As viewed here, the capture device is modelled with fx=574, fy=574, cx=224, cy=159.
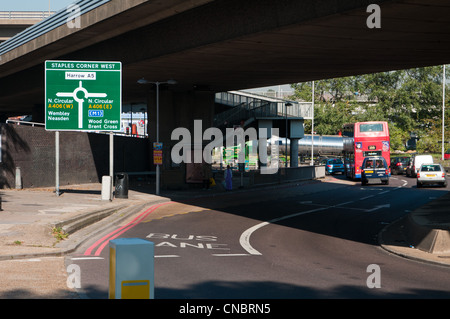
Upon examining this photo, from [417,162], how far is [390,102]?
172 feet

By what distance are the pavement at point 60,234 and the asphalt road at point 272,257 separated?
52 cm

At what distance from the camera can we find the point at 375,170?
152 feet

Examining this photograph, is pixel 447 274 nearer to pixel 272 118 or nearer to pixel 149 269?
pixel 149 269

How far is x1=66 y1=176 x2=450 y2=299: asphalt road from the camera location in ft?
35.3

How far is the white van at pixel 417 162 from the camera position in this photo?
56812 mm

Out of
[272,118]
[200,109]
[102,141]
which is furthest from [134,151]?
[272,118]

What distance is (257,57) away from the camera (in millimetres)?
25422

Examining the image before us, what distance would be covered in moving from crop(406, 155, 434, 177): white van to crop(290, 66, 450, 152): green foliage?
3655cm

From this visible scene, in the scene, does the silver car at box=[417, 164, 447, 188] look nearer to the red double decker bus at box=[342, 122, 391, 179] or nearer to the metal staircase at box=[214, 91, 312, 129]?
the red double decker bus at box=[342, 122, 391, 179]

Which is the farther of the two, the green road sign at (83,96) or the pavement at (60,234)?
the green road sign at (83,96)

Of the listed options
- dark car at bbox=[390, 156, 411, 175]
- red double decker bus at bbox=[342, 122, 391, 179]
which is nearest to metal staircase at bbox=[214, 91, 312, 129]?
red double decker bus at bbox=[342, 122, 391, 179]

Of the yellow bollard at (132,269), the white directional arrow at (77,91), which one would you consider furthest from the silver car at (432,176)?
the yellow bollard at (132,269)
